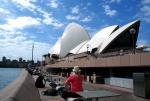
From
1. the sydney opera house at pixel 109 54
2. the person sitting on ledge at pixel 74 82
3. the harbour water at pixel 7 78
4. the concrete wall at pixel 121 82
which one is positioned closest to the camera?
the person sitting on ledge at pixel 74 82

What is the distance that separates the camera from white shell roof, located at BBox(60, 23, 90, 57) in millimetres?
85875

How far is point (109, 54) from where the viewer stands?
126 ft

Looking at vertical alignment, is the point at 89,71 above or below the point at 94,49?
below

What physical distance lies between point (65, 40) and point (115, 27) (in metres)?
32.4

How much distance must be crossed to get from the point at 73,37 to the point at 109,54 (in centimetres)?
4811

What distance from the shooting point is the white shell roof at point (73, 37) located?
8588 cm

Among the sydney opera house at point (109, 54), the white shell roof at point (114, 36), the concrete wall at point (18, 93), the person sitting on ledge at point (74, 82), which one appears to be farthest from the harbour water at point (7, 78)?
the person sitting on ledge at point (74, 82)

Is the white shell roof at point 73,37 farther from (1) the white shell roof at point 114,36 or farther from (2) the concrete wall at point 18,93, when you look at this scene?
(2) the concrete wall at point 18,93

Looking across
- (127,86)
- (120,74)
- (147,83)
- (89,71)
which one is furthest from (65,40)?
(147,83)

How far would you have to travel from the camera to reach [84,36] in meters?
86.5

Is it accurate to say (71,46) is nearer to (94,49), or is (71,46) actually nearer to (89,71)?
(94,49)

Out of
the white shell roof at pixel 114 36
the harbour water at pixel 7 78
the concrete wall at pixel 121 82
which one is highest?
the white shell roof at pixel 114 36

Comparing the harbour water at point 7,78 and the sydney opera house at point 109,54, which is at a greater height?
the sydney opera house at point 109,54

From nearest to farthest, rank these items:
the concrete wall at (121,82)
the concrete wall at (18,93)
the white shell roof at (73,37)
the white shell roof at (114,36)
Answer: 1. the concrete wall at (18,93)
2. the concrete wall at (121,82)
3. the white shell roof at (114,36)
4. the white shell roof at (73,37)
